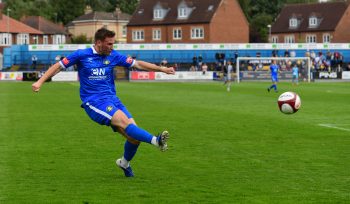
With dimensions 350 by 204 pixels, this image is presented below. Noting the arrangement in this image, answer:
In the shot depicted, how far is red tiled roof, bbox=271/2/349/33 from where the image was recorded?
362 ft

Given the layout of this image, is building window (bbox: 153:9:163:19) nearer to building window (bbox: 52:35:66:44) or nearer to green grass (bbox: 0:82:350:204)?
building window (bbox: 52:35:66:44)

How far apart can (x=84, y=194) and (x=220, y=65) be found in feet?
201

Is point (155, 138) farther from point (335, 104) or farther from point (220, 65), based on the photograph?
point (220, 65)

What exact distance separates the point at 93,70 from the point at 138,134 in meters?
1.25

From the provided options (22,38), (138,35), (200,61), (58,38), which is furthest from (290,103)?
(58,38)

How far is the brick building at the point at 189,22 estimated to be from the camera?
101000 millimetres

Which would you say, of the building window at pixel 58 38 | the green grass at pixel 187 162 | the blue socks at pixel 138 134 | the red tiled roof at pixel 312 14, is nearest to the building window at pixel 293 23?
the red tiled roof at pixel 312 14

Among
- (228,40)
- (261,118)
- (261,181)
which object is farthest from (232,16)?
→ (261,181)

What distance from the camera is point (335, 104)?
96.3 ft

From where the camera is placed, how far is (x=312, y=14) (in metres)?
115

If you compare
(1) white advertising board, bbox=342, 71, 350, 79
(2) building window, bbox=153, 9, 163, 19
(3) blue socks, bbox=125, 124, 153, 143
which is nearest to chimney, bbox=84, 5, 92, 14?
(2) building window, bbox=153, 9, 163, 19

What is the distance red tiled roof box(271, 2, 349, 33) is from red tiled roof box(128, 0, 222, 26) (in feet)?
65.6

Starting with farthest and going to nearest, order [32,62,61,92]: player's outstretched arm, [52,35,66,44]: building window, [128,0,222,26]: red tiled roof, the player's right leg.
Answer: [52,35,66,44]: building window → [128,0,222,26]: red tiled roof → [32,62,61,92]: player's outstretched arm → the player's right leg

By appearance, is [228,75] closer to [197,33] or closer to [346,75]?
[346,75]
